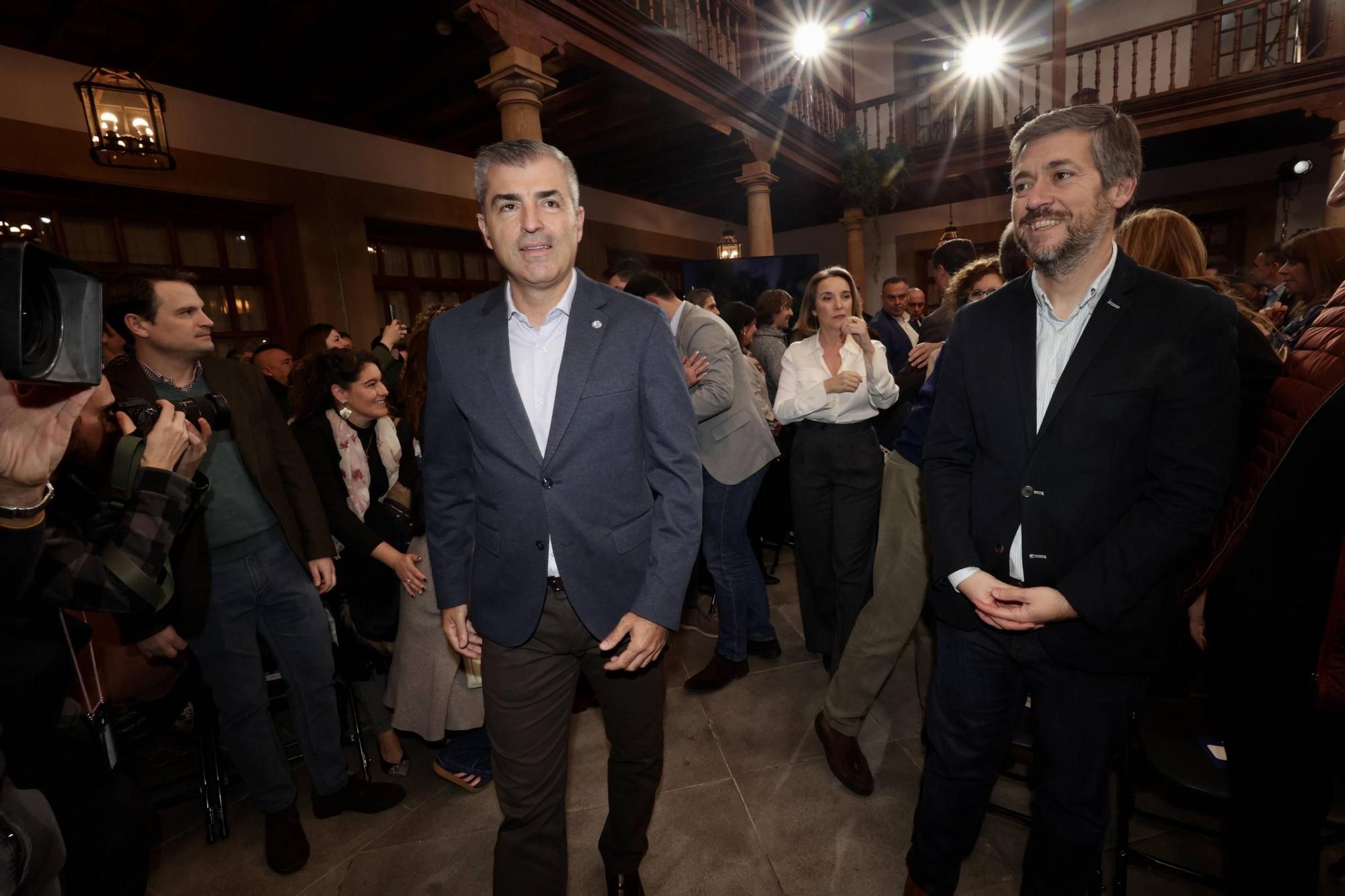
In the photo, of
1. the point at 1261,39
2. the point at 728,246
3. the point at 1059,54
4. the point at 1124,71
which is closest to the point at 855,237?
the point at 728,246

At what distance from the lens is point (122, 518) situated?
4.56ft

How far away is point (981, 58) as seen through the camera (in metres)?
9.75

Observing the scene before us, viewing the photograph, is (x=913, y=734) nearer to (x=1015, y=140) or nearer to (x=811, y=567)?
(x=811, y=567)

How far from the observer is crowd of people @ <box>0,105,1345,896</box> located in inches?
48.3

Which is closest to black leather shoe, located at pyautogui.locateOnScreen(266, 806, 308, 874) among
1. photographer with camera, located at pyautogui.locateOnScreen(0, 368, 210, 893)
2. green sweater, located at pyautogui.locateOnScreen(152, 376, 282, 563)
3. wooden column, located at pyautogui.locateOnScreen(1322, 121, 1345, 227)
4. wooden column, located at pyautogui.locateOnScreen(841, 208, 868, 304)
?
photographer with camera, located at pyautogui.locateOnScreen(0, 368, 210, 893)

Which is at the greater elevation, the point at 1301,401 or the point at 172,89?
Answer: the point at 172,89

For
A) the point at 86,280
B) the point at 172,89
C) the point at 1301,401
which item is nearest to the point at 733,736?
the point at 1301,401

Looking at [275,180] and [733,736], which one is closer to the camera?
[733,736]

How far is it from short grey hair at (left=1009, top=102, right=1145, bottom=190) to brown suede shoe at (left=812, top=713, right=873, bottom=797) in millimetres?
1994

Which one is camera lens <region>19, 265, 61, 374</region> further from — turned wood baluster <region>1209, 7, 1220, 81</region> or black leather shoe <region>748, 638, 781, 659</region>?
turned wood baluster <region>1209, 7, 1220, 81</region>

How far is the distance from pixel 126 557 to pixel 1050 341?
7.08ft

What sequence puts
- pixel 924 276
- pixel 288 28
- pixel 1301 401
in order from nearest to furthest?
pixel 1301 401, pixel 288 28, pixel 924 276

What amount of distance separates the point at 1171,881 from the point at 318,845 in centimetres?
277

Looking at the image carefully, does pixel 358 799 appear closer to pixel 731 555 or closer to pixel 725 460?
pixel 731 555
